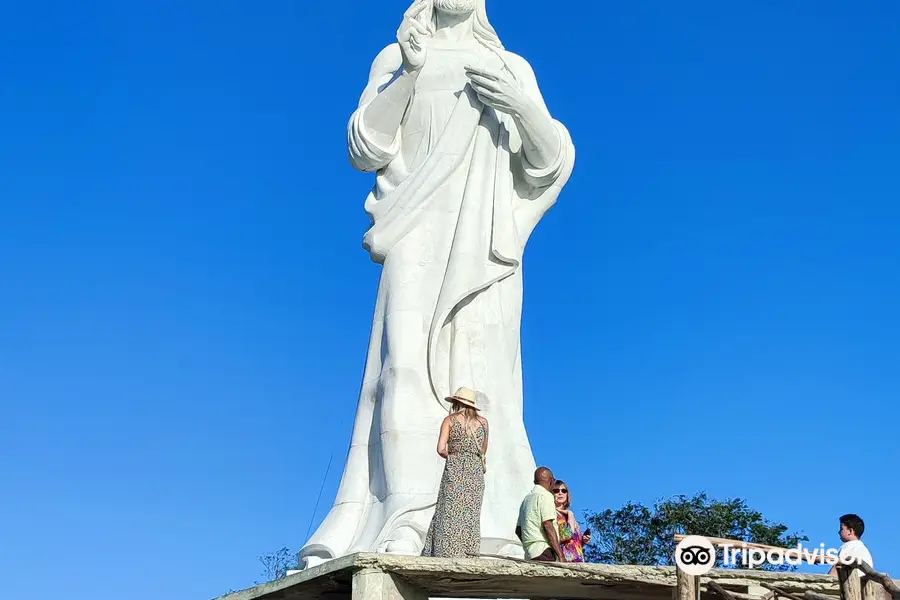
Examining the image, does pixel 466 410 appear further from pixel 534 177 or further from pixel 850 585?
pixel 534 177

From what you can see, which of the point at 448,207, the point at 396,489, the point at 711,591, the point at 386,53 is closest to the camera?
the point at 711,591

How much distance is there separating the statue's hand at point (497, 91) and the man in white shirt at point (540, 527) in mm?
4200

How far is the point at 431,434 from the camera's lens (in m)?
13.5

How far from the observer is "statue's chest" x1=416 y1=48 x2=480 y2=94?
48.6 feet

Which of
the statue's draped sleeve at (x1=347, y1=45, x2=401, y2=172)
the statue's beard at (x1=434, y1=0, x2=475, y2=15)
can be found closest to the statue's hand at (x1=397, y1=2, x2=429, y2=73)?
the statue's draped sleeve at (x1=347, y1=45, x2=401, y2=172)

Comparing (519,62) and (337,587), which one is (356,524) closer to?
(337,587)

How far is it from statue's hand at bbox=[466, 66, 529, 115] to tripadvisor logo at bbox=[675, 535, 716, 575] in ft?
18.5

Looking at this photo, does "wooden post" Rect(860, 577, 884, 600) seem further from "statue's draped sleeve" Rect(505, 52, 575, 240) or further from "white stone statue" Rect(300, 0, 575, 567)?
"statue's draped sleeve" Rect(505, 52, 575, 240)

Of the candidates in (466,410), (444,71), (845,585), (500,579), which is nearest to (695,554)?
(845,585)

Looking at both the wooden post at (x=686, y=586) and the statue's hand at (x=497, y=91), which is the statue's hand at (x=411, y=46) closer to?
the statue's hand at (x=497, y=91)

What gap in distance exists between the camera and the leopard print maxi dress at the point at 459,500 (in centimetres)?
1094

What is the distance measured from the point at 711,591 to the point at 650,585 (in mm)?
439

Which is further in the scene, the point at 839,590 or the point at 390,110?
the point at 390,110

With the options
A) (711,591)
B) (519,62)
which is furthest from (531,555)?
(519,62)
